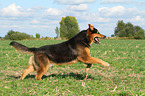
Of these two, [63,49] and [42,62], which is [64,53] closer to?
[63,49]

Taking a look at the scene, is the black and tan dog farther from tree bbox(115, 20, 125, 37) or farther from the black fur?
tree bbox(115, 20, 125, 37)

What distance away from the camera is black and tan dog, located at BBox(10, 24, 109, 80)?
5.96 metres

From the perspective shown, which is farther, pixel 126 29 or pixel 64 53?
pixel 126 29

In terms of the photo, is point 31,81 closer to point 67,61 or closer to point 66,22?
point 67,61

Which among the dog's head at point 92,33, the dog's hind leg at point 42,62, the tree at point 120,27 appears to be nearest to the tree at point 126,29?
the tree at point 120,27

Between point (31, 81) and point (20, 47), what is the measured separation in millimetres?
1315

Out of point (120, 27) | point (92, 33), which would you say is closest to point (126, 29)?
point (120, 27)

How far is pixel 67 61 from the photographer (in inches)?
239

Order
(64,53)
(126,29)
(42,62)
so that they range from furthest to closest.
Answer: (126,29), (64,53), (42,62)

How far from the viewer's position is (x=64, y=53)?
Result: 6.05 m

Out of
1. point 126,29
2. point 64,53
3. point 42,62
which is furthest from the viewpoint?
point 126,29

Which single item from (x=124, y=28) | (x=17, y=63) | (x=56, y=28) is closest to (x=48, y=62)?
(x=17, y=63)

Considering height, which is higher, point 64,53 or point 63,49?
point 63,49

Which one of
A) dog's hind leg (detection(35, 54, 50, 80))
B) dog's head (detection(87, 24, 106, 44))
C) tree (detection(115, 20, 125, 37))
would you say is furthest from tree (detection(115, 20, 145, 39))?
dog's hind leg (detection(35, 54, 50, 80))
